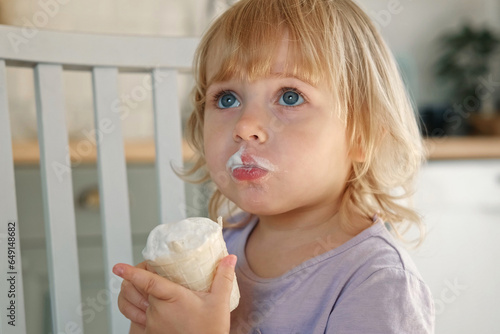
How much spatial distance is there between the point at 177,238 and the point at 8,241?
1.00 feet

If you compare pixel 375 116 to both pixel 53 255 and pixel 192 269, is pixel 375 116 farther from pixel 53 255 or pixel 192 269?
pixel 53 255

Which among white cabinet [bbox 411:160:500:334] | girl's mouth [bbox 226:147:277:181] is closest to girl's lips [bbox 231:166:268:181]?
girl's mouth [bbox 226:147:277:181]

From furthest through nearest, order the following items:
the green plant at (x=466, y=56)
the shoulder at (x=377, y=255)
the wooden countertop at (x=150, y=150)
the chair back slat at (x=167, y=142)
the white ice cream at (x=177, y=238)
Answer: the green plant at (x=466, y=56)
the wooden countertop at (x=150, y=150)
the chair back slat at (x=167, y=142)
the shoulder at (x=377, y=255)
the white ice cream at (x=177, y=238)

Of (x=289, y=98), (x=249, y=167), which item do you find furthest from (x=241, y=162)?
(x=289, y=98)

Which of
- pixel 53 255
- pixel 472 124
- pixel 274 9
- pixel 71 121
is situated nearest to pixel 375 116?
pixel 274 9

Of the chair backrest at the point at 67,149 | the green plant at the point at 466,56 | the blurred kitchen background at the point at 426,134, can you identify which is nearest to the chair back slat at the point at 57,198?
the chair backrest at the point at 67,149

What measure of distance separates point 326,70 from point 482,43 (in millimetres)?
1866

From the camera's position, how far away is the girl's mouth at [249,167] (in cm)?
74

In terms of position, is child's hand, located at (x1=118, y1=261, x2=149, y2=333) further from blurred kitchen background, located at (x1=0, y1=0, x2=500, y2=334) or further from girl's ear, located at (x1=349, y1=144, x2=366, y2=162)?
blurred kitchen background, located at (x1=0, y1=0, x2=500, y2=334)

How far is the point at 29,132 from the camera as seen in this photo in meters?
1.70

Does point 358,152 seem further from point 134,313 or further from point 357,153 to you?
point 134,313

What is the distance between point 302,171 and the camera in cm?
76

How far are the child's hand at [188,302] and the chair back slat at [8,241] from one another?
23 cm

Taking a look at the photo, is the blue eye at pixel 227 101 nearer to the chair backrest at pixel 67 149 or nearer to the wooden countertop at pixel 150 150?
the chair backrest at pixel 67 149
